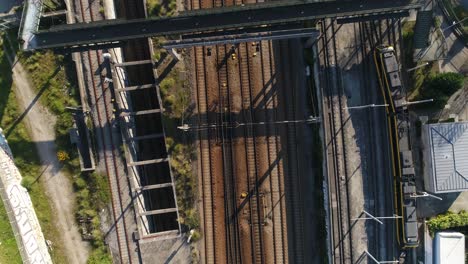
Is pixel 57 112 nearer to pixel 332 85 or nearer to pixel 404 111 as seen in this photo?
pixel 332 85

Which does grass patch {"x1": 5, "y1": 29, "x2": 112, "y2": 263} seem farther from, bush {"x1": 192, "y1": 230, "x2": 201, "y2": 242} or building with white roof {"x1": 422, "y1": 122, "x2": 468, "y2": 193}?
building with white roof {"x1": 422, "y1": 122, "x2": 468, "y2": 193}

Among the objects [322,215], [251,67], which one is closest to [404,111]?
[322,215]

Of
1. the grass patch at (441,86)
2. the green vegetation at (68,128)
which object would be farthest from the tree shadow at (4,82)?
the grass patch at (441,86)

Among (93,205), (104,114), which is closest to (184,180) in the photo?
(93,205)

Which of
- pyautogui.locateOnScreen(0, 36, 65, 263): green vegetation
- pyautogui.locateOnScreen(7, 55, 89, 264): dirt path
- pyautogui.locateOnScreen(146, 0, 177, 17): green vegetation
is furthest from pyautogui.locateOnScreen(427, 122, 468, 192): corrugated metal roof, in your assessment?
pyautogui.locateOnScreen(0, 36, 65, 263): green vegetation

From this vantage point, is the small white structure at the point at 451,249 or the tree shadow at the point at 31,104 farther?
the tree shadow at the point at 31,104

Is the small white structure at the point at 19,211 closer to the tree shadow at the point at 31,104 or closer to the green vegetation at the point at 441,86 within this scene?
the tree shadow at the point at 31,104

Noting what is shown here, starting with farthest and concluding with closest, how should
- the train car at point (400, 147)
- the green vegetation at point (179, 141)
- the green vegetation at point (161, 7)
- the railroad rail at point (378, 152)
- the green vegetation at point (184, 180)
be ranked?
the green vegetation at point (184, 180) < the green vegetation at point (179, 141) < the green vegetation at point (161, 7) < the railroad rail at point (378, 152) < the train car at point (400, 147)
